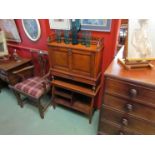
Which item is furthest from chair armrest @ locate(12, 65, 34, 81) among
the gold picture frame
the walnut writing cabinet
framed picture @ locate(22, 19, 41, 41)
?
the gold picture frame

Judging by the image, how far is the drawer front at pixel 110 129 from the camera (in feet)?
4.21

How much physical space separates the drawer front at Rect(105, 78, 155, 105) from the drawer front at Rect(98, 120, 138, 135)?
0.39 m

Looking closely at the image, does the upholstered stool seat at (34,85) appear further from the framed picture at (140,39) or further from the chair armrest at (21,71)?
the framed picture at (140,39)

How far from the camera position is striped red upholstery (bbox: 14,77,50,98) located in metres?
1.85

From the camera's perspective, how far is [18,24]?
7.13ft

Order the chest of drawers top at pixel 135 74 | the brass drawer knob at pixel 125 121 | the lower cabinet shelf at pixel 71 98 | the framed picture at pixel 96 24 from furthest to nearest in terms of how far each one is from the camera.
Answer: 1. the lower cabinet shelf at pixel 71 98
2. the framed picture at pixel 96 24
3. the brass drawer knob at pixel 125 121
4. the chest of drawers top at pixel 135 74

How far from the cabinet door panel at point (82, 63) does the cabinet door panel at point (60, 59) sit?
0.31 ft

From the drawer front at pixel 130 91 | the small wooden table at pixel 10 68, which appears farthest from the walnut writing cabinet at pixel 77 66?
the small wooden table at pixel 10 68

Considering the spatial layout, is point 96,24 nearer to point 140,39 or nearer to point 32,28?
point 140,39

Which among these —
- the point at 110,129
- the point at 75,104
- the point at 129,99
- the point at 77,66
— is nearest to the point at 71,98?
the point at 75,104

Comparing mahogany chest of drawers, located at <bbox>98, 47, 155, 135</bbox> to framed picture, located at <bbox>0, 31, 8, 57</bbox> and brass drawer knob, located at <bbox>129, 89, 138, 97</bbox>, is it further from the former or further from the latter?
framed picture, located at <bbox>0, 31, 8, 57</bbox>

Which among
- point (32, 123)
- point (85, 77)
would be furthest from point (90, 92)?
point (32, 123)
